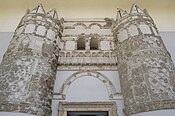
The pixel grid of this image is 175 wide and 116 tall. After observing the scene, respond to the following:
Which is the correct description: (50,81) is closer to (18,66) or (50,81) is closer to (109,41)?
(18,66)

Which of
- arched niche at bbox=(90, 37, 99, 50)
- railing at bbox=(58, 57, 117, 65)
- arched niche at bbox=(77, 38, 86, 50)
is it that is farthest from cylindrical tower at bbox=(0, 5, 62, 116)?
arched niche at bbox=(90, 37, 99, 50)

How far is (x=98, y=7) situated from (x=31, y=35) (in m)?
4.97

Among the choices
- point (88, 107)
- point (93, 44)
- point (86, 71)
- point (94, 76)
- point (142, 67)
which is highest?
point (93, 44)

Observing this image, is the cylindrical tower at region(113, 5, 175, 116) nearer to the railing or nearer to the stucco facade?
the stucco facade

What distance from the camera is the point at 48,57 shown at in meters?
7.09

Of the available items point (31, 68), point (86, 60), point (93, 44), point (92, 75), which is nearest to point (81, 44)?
point (93, 44)

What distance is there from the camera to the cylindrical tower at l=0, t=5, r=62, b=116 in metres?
5.77

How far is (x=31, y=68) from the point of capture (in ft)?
21.2

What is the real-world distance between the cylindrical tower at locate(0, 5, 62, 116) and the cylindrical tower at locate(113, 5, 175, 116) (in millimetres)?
2524

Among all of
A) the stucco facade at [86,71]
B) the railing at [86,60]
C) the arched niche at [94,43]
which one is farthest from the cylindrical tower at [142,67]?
the arched niche at [94,43]

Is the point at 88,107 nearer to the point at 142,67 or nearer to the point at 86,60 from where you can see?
the point at 86,60

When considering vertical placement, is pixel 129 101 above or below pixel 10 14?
below

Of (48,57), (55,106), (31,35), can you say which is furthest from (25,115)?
(31,35)

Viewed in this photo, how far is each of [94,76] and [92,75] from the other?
83 mm
